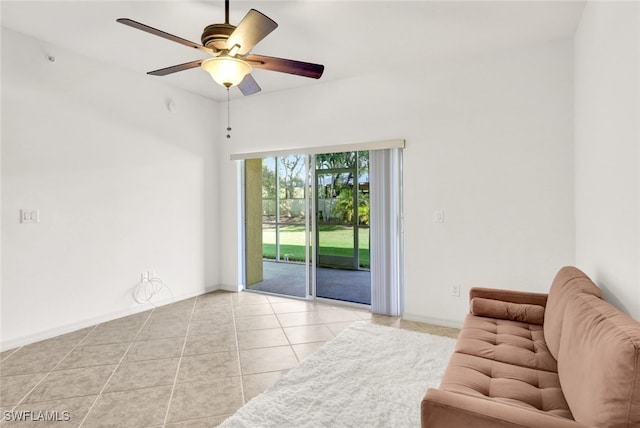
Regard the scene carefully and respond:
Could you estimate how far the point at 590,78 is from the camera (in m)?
2.48

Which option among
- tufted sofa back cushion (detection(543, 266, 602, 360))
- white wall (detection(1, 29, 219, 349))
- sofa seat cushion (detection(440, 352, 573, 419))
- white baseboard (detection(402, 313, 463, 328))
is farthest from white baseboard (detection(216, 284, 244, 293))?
tufted sofa back cushion (detection(543, 266, 602, 360))

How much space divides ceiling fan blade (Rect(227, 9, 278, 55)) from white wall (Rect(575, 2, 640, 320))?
5.77 ft

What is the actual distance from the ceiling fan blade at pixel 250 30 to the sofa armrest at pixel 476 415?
1967mm

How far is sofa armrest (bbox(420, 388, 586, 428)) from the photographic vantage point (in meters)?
1.17

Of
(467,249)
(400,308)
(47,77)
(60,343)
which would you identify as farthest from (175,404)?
(47,77)

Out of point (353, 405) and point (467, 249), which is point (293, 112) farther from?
point (353, 405)

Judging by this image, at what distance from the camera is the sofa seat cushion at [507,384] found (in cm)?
147

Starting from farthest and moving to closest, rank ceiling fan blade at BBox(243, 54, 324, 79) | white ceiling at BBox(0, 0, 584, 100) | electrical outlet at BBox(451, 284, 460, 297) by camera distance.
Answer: electrical outlet at BBox(451, 284, 460, 297), white ceiling at BBox(0, 0, 584, 100), ceiling fan blade at BBox(243, 54, 324, 79)

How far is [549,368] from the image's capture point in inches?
70.3

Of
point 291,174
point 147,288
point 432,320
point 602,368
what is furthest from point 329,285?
point 602,368

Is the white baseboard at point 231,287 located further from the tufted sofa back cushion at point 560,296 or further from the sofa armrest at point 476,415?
the sofa armrest at point 476,415

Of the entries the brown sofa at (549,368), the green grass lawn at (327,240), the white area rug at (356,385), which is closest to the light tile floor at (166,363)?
the white area rug at (356,385)

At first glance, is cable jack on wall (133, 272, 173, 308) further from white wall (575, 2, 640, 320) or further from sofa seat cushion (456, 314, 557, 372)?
white wall (575, 2, 640, 320)

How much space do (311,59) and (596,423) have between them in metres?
3.50
